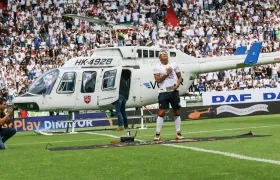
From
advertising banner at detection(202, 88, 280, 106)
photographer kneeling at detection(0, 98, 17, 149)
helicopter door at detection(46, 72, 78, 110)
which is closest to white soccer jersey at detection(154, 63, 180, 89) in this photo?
photographer kneeling at detection(0, 98, 17, 149)

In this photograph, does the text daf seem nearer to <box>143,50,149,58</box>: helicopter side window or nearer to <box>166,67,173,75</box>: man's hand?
<box>143,50,149,58</box>: helicopter side window

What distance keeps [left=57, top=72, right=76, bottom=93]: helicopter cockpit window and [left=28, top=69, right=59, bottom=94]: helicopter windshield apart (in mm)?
291

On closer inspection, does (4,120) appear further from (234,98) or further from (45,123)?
(234,98)

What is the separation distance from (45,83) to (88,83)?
1577mm

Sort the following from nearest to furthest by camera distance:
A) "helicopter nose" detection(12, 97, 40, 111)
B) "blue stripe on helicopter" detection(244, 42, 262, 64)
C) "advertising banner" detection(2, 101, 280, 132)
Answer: "helicopter nose" detection(12, 97, 40, 111)
"blue stripe on helicopter" detection(244, 42, 262, 64)
"advertising banner" detection(2, 101, 280, 132)

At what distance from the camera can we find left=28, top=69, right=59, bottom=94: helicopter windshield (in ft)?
92.8

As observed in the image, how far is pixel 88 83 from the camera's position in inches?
1113

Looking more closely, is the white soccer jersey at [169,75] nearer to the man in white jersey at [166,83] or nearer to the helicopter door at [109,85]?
the man in white jersey at [166,83]

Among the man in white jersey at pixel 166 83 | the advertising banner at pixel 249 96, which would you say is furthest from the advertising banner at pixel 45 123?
the man in white jersey at pixel 166 83

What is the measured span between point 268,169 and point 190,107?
25.9 metres

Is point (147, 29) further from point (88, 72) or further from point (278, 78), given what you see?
point (88, 72)

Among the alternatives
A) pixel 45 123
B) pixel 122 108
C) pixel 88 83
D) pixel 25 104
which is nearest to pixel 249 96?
pixel 45 123

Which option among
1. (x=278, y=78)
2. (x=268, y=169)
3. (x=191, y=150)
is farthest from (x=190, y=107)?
(x=268, y=169)

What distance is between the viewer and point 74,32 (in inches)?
1932
